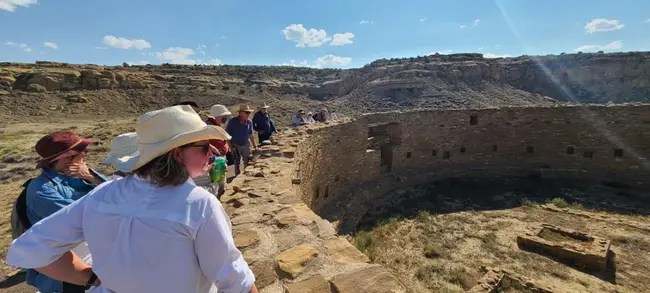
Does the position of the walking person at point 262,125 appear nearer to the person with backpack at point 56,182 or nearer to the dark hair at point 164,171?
the person with backpack at point 56,182

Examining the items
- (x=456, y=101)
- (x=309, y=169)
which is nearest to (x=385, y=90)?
(x=456, y=101)

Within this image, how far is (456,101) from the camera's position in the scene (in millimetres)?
28969

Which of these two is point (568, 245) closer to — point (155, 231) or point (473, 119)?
point (473, 119)

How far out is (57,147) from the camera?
244cm

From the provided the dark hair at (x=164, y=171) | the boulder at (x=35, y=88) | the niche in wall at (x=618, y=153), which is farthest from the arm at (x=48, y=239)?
the boulder at (x=35, y=88)

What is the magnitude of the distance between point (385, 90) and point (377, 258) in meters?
26.4

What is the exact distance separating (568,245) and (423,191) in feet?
16.5

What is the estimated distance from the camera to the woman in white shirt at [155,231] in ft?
4.11

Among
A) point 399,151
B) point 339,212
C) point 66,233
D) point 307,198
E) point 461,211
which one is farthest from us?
point 399,151

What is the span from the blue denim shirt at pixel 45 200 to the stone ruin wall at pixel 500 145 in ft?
29.1

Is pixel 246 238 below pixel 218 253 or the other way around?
below

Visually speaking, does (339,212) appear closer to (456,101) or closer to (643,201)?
(643,201)

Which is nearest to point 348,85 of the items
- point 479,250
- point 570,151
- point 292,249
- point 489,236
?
point 570,151

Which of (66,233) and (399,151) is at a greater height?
(66,233)
